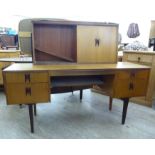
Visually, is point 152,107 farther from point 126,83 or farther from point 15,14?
point 15,14

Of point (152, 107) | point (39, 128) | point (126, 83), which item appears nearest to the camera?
point (126, 83)

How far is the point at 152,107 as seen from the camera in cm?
256

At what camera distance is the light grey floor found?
6.07 feet

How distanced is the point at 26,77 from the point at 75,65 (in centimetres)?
60

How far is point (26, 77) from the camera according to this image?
5.12 feet

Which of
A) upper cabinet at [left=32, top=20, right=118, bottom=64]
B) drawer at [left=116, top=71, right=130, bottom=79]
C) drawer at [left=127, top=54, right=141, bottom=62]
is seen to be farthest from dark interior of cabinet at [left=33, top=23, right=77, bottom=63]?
drawer at [left=127, top=54, right=141, bottom=62]

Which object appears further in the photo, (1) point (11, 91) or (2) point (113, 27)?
→ (2) point (113, 27)

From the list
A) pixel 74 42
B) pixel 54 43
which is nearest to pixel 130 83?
pixel 74 42

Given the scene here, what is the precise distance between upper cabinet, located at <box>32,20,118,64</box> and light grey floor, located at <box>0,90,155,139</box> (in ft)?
2.56

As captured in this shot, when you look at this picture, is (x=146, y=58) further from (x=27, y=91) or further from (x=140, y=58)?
(x=27, y=91)

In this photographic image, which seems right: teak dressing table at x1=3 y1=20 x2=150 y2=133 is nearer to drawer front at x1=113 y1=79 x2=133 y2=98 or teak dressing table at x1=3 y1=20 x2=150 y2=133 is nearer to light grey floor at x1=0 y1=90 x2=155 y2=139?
drawer front at x1=113 y1=79 x2=133 y2=98

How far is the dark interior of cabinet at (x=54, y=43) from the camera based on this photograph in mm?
1942
